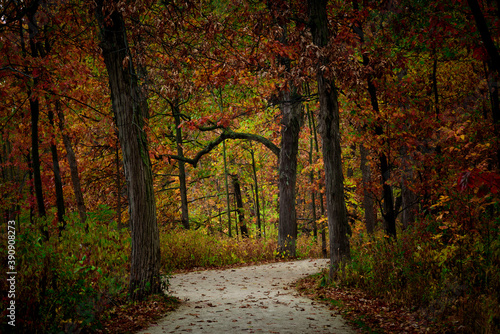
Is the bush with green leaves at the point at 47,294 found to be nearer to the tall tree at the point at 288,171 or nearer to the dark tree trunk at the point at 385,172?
the dark tree trunk at the point at 385,172

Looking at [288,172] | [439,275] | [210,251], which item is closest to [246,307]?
[439,275]

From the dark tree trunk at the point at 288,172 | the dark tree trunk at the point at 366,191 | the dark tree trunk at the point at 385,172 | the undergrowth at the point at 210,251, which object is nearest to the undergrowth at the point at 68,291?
the undergrowth at the point at 210,251

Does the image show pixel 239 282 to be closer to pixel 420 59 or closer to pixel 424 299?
pixel 424 299

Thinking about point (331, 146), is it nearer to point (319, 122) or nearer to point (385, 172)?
point (319, 122)

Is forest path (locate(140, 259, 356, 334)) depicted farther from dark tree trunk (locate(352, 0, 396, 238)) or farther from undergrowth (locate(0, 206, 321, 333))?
dark tree trunk (locate(352, 0, 396, 238))

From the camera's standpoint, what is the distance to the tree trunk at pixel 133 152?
23.7 ft

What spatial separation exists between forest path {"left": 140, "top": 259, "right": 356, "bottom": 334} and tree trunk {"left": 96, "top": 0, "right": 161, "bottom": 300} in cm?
108

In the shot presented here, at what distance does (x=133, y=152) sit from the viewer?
7.36 meters

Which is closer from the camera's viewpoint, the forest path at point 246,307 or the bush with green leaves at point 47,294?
the bush with green leaves at point 47,294

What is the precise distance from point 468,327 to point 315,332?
7.03ft

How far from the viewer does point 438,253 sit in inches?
271

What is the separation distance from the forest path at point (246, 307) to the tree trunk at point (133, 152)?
1.08 meters

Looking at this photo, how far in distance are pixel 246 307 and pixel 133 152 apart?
3930 millimetres

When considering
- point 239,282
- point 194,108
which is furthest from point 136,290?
point 194,108
